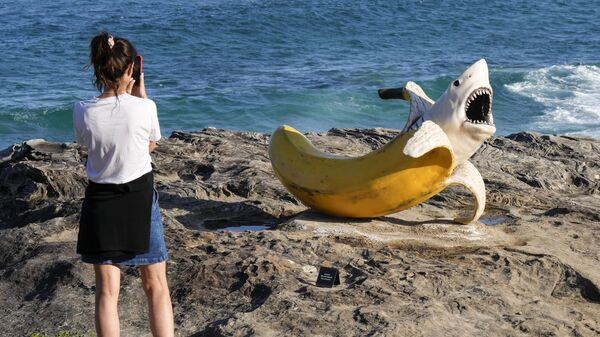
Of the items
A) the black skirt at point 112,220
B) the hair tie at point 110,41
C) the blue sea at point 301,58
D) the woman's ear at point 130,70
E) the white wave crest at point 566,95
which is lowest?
the blue sea at point 301,58

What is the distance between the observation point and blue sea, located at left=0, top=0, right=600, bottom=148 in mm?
17375

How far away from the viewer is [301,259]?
619cm

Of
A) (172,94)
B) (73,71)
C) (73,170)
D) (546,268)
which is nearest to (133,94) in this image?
(546,268)

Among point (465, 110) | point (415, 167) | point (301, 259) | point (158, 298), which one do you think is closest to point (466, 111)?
point (465, 110)

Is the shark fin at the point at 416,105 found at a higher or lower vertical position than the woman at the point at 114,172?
lower

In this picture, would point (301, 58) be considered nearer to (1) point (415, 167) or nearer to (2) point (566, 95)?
(2) point (566, 95)

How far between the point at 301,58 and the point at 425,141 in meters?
15.4

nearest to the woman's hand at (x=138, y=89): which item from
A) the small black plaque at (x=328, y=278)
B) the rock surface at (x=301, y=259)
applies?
the rock surface at (x=301, y=259)

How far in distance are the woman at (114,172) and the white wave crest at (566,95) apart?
479 inches

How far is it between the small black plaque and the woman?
1544 millimetres

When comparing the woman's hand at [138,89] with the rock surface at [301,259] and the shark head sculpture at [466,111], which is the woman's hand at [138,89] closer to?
the rock surface at [301,259]

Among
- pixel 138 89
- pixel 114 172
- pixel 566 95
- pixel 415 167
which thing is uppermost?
pixel 138 89

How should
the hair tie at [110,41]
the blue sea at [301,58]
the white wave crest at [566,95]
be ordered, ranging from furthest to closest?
1. the blue sea at [301,58]
2. the white wave crest at [566,95]
3. the hair tie at [110,41]

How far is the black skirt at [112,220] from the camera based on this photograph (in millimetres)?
4336
